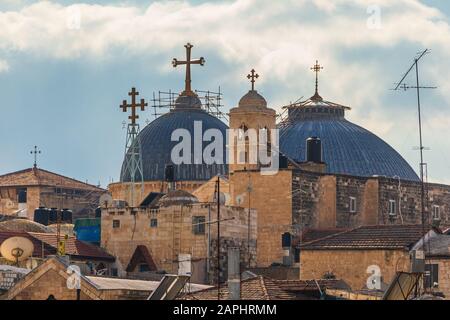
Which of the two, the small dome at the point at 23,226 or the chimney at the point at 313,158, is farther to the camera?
the chimney at the point at 313,158

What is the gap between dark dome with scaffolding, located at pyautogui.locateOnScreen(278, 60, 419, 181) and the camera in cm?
10638

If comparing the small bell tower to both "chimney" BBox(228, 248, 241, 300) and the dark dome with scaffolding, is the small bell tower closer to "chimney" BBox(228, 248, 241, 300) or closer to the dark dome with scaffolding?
the dark dome with scaffolding

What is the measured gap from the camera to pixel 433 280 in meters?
72.6

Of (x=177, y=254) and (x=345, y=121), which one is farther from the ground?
(x=345, y=121)

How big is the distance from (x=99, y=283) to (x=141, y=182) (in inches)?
1921

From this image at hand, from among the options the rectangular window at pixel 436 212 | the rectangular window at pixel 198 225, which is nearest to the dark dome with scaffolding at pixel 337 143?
the rectangular window at pixel 436 212

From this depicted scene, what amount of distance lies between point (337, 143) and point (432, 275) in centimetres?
3544

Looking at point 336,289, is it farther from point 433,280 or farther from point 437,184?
point 437,184

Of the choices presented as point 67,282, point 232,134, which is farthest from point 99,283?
point 232,134

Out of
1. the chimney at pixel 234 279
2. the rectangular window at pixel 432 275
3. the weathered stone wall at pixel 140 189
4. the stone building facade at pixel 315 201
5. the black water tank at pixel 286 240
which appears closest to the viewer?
the chimney at pixel 234 279

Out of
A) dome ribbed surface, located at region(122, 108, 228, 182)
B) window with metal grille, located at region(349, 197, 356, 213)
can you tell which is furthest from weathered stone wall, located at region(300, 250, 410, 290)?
dome ribbed surface, located at region(122, 108, 228, 182)

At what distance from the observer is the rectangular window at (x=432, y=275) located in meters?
72.0

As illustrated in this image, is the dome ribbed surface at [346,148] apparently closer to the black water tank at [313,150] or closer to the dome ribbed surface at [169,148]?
the dome ribbed surface at [169,148]

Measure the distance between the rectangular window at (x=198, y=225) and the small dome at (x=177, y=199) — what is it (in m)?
1.32
